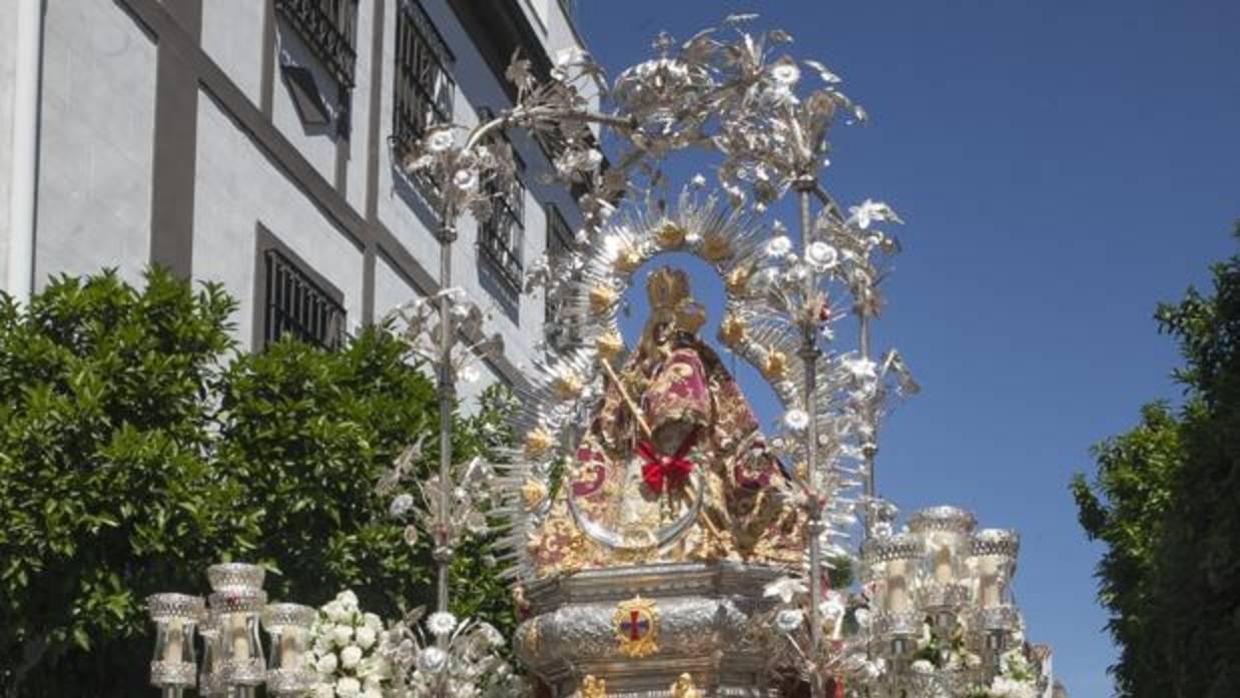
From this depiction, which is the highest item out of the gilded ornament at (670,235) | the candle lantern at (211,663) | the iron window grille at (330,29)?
the iron window grille at (330,29)

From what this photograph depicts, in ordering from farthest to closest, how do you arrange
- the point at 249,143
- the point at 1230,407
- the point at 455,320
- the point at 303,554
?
1. the point at 249,143
2. the point at 1230,407
3. the point at 303,554
4. the point at 455,320

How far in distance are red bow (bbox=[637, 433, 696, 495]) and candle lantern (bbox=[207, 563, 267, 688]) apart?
2.57 m

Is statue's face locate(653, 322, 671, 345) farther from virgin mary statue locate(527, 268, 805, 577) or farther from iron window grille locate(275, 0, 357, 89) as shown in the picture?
iron window grille locate(275, 0, 357, 89)

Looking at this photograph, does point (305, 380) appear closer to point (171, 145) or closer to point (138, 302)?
point (138, 302)

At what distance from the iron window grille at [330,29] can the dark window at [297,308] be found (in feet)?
8.28

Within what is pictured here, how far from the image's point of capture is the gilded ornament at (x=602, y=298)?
15156mm

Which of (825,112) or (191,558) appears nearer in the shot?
(825,112)

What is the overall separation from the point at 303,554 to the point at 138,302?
2.43 meters

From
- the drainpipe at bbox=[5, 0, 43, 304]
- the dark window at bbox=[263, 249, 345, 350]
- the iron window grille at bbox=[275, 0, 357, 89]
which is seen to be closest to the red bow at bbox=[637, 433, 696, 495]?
the drainpipe at bbox=[5, 0, 43, 304]

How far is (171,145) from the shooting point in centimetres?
2045

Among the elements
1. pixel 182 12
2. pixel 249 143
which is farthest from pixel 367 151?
pixel 182 12

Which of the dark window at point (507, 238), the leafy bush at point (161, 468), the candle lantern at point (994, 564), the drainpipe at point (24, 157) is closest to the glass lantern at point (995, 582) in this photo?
the candle lantern at point (994, 564)

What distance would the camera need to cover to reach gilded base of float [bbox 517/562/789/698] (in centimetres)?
1353

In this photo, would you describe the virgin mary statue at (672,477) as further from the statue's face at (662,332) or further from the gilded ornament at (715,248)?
the gilded ornament at (715,248)
